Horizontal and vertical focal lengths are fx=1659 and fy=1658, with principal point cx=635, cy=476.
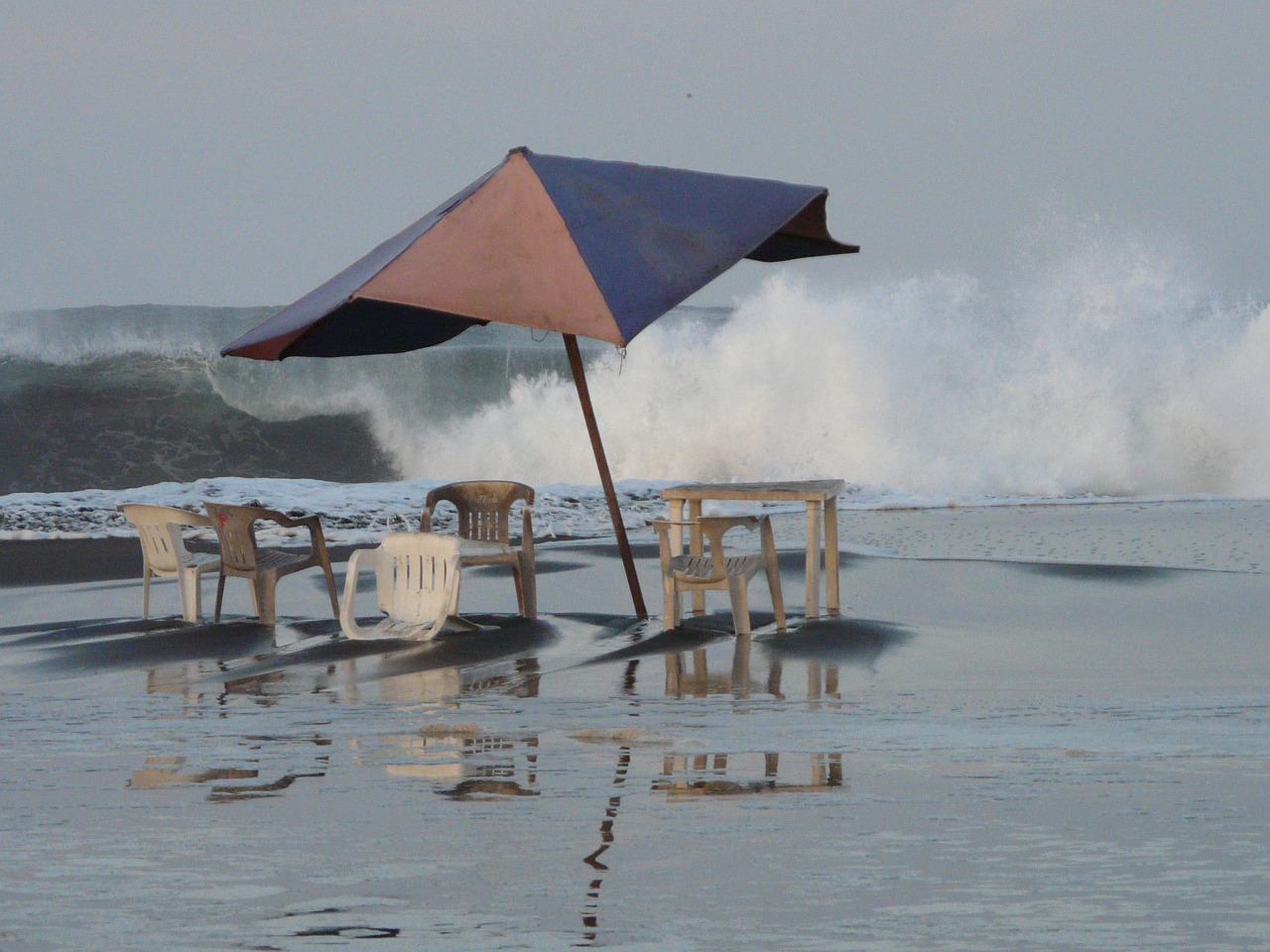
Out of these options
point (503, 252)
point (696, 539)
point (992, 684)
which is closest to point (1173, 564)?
point (696, 539)

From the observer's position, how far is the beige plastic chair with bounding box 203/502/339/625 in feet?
26.9

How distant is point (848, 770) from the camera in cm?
475

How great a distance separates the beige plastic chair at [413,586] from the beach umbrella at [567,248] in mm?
1096

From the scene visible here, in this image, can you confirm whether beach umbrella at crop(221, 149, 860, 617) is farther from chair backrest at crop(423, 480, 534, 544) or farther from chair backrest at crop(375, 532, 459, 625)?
chair backrest at crop(423, 480, 534, 544)

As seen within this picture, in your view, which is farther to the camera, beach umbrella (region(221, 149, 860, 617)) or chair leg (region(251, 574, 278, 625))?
chair leg (region(251, 574, 278, 625))

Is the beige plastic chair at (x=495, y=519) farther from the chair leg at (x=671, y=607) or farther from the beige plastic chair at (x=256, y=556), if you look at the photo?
the chair leg at (x=671, y=607)

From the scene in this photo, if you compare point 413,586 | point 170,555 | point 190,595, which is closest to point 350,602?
point 413,586

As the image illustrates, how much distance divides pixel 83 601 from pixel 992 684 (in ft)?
18.9

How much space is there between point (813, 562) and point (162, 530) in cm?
335

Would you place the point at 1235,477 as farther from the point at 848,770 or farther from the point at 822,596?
the point at 848,770

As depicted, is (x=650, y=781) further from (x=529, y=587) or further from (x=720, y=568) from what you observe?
(x=529, y=587)

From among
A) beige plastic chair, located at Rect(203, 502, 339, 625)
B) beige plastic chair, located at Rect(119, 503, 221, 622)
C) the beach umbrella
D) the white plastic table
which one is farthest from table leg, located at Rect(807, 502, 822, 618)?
beige plastic chair, located at Rect(119, 503, 221, 622)

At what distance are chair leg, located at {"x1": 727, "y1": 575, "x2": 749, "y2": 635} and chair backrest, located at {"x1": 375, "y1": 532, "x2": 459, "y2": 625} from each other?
130 centimetres

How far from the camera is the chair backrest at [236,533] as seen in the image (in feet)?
26.8
